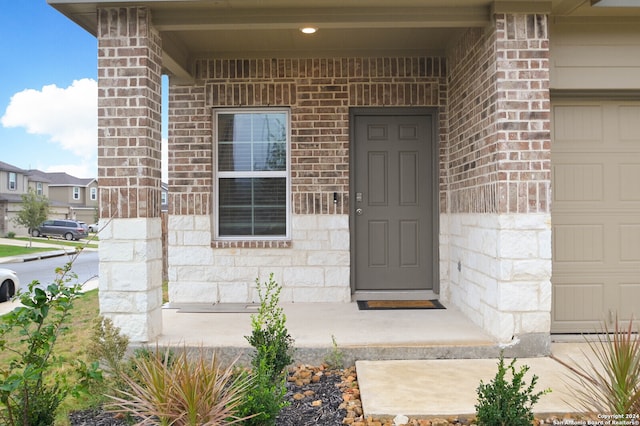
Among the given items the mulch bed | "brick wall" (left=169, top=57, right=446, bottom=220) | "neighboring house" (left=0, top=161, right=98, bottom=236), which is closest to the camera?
the mulch bed

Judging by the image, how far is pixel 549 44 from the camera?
4738 millimetres

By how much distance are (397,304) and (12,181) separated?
44.1 m

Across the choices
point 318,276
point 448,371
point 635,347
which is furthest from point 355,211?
point 635,347

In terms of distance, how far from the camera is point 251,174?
21.7 feet

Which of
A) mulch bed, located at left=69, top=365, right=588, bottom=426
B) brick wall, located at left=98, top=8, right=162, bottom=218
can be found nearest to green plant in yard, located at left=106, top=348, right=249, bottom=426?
mulch bed, located at left=69, top=365, right=588, bottom=426

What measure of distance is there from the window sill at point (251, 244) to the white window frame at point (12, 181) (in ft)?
138

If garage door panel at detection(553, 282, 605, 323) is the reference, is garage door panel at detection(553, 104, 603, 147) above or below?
above

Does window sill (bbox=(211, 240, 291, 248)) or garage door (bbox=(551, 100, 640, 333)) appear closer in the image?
garage door (bbox=(551, 100, 640, 333))

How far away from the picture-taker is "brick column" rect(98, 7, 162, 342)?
177 inches

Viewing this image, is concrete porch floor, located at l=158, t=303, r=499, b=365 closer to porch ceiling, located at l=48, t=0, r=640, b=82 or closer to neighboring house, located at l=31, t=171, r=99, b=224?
porch ceiling, located at l=48, t=0, r=640, b=82

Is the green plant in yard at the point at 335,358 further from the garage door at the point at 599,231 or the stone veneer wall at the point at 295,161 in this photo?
the garage door at the point at 599,231

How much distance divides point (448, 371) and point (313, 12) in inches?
131

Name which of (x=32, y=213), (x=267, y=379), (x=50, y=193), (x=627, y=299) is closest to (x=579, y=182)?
(x=627, y=299)

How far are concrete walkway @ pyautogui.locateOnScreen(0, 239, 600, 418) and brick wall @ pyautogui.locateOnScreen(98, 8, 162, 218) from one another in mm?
1342
